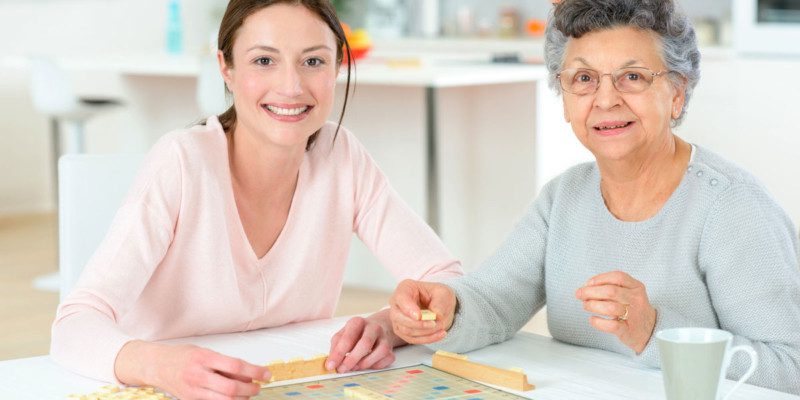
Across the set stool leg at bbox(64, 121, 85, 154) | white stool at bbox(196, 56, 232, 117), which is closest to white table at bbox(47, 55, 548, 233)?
white stool at bbox(196, 56, 232, 117)

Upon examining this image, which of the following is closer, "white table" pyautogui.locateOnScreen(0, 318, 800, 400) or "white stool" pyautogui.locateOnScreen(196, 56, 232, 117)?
"white table" pyautogui.locateOnScreen(0, 318, 800, 400)

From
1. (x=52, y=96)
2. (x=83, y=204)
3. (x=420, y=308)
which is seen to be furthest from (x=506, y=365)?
(x=52, y=96)

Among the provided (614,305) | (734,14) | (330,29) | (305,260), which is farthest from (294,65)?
(734,14)

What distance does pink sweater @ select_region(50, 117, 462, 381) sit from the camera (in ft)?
5.34

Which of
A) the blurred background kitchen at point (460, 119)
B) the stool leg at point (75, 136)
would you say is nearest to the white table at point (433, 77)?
the blurred background kitchen at point (460, 119)

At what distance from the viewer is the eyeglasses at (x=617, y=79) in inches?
63.5

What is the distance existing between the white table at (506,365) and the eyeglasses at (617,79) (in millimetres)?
359

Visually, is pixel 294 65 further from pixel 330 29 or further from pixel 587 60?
pixel 587 60

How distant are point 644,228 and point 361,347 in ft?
1.37

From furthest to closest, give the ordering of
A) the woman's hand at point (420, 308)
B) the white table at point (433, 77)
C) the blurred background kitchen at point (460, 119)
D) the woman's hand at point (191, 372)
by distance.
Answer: the blurred background kitchen at point (460, 119) < the white table at point (433, 77) < the woman's hand at point (420, 308) < the woman's hand at point (191, 372)

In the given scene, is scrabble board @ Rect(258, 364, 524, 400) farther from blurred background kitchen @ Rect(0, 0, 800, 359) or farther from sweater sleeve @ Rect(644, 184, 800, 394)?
blurred background kitchen @ Rect(0, 0, 800, 359)

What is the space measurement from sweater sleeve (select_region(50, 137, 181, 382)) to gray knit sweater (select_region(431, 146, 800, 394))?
429mm

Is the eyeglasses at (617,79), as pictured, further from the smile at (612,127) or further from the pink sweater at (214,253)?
the pink sweater at (214,253)

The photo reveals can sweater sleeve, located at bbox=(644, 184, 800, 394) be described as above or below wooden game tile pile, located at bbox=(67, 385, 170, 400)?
above
